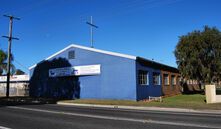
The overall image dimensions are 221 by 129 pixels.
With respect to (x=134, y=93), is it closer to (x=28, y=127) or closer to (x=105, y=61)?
(x=105, y=61)

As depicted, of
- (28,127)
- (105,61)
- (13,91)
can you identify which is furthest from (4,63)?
(28,127)

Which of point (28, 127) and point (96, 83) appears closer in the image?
point (28, 127)

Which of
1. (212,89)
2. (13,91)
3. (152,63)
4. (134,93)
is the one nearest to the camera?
(212,89)

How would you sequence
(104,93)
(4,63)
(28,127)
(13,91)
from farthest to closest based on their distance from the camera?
(4,63)
(13,91)
(104,93)
(28,127)

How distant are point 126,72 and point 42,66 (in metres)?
13.9

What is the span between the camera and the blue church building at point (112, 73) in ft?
94.5

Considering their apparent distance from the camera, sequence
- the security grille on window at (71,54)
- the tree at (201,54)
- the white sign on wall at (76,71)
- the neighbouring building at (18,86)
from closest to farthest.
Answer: the white sign on wall at (76,71) → the security grille on window at (71,54) → the tree at (201,54) → the neighbouring building at (18,86)

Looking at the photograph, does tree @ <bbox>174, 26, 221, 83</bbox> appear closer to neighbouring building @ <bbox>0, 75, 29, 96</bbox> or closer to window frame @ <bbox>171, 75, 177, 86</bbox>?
window frame @ <bbox>171, 75, 177, 86</bbox>

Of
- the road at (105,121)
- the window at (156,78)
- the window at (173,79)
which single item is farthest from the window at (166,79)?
the road at (105,121)

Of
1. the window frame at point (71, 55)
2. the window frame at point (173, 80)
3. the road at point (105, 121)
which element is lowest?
the road at point (105, 121)

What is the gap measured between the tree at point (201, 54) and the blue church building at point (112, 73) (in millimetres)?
3722

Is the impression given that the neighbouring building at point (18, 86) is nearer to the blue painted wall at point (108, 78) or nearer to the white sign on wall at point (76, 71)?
the white sign on wall at point (76, 71)

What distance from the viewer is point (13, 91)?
4697 cm

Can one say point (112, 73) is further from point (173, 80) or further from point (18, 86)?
point (18, 86)
